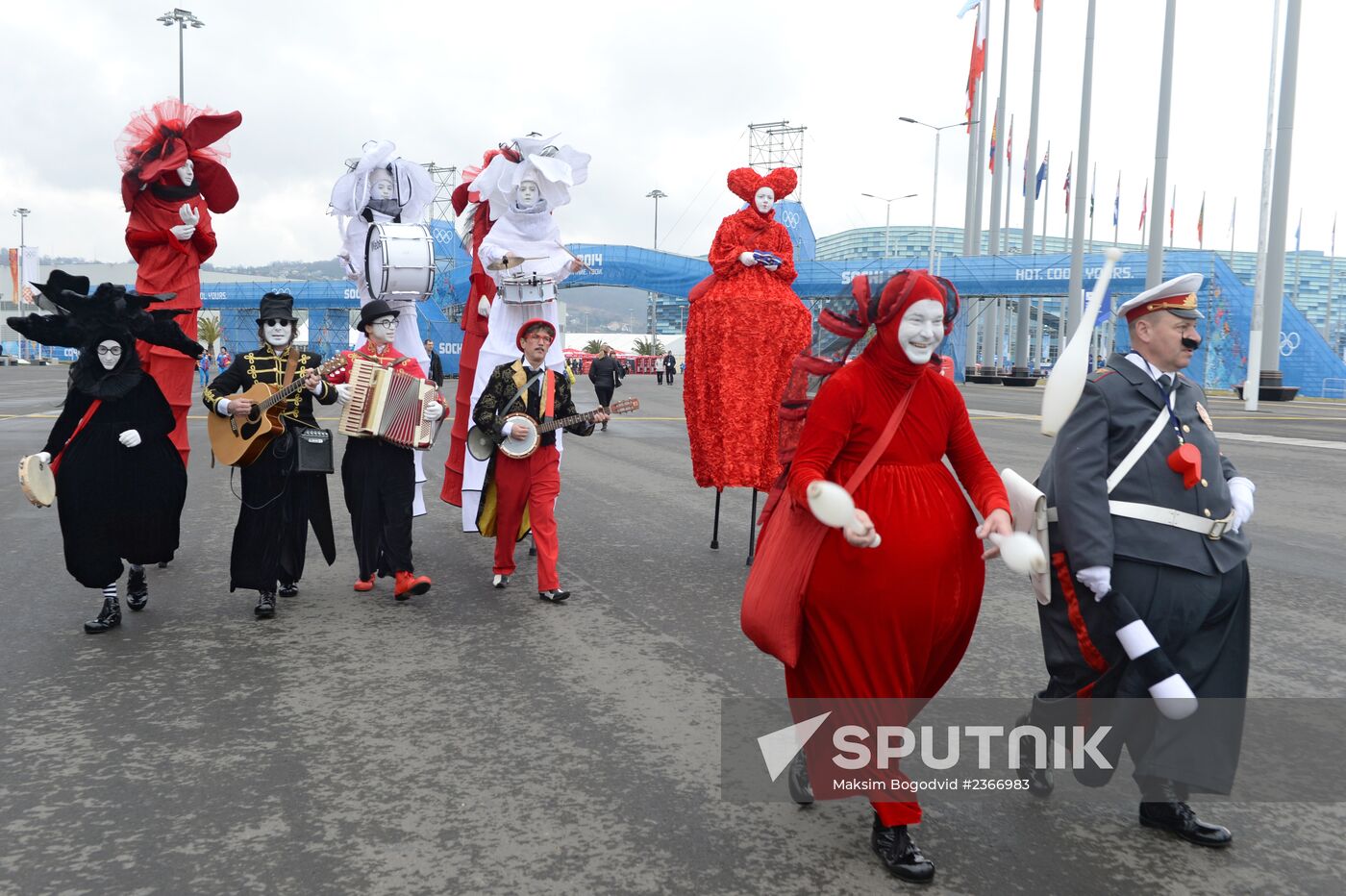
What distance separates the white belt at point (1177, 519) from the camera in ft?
10.1

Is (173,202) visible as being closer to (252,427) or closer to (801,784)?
(252,427)

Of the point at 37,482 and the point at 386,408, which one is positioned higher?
the point at 386,408

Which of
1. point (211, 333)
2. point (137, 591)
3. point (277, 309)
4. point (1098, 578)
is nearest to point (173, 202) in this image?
point (277, 309)

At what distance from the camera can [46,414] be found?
2033cm

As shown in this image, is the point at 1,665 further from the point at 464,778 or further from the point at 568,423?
the point at 568,423

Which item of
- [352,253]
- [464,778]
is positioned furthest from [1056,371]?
[352,253]

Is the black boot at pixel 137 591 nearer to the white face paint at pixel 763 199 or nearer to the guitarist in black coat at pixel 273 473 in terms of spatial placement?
the guitarist in black coat at pixel 273 473

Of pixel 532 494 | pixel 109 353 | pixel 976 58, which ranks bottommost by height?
pixel 532 494

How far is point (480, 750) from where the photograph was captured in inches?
151

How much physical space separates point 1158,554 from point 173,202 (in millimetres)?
7124

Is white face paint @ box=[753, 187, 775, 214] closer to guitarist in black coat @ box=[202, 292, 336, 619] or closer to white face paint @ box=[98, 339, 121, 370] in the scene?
guitarist in black coat @ box=[202, 292, 336, 619]

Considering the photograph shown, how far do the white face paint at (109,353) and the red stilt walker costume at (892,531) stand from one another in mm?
4019

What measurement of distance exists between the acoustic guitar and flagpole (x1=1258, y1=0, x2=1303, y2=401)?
26.8 metres

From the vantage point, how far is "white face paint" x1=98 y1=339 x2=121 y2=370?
5379 millimetres
